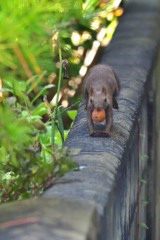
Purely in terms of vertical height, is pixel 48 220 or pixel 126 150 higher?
pixel 126 150

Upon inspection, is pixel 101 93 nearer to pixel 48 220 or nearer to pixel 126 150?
pixel 126 150

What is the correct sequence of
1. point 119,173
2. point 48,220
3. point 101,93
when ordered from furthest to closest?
point 101,93, point 119,173, point 48,220

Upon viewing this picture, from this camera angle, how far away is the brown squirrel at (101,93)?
15.9 ft

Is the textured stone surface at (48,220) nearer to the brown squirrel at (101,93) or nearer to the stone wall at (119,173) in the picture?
the stone wall at (119,173)

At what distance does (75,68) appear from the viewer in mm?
6922

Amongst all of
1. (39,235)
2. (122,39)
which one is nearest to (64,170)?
(39,235)

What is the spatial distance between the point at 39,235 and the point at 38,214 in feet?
0.70

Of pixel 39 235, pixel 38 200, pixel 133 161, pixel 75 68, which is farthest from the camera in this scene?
pixel 75 68

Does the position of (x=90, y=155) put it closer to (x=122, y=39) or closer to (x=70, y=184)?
(x=70, y=184)

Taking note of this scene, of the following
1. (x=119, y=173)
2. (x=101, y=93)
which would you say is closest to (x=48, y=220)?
(x=119, y=173)

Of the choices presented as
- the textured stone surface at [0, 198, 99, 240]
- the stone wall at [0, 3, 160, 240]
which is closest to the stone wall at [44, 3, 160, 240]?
the stone wall at [0, 3, 160, 240]

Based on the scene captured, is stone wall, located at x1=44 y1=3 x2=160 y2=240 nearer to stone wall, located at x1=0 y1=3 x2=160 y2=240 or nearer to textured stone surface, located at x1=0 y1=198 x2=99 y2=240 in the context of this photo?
stone wall, located at x1=0 y1=3 x2=160 y2=240

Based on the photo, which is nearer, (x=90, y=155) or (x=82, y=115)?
(x=90, y=155)

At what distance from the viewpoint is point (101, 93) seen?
4.88 meters
